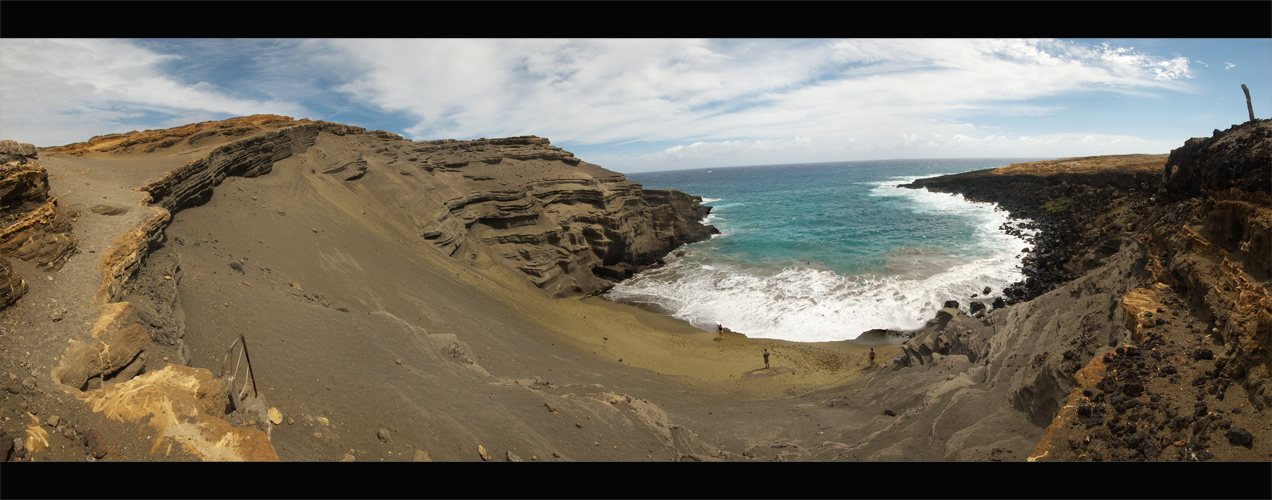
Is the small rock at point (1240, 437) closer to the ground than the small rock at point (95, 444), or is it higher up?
closer to the ground

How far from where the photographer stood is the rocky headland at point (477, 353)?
5.35 m

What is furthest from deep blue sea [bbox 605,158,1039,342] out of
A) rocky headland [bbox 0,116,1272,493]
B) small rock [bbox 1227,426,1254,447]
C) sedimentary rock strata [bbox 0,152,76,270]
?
sedimentary rock strata [bbox 0,152,76,270]

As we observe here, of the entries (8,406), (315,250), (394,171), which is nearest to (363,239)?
(315,250)

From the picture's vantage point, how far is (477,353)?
12.0 meters

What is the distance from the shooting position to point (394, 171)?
2569 centimetres

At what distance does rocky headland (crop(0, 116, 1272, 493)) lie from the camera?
5348 mm

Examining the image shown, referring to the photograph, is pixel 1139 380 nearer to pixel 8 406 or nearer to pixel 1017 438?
pixel 1017 438

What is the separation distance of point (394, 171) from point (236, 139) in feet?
25.0

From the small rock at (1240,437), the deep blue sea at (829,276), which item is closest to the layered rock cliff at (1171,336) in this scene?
the small rock at (1240,437)

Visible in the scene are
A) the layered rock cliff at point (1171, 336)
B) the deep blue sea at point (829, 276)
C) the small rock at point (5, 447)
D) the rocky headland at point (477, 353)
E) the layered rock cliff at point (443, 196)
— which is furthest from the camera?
the deep blue sea at point (829, 276)

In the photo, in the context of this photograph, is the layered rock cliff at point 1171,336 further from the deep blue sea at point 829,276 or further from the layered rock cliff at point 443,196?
the layered rock cliff at point 443,196

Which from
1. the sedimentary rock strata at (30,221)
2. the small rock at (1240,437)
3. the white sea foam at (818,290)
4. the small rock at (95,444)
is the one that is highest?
the sedimentary rock strata at (30,221)

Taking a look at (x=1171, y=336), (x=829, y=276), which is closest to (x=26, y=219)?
(x=1171, y=336)

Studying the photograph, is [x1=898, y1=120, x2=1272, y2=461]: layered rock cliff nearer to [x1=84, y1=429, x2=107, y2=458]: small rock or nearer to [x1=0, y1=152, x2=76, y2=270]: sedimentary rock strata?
[x1=84, y1=429, x2=107, y2=458]: small rock
